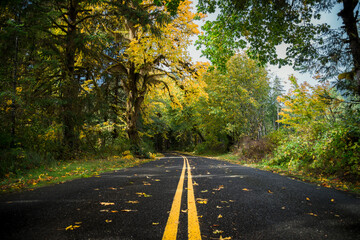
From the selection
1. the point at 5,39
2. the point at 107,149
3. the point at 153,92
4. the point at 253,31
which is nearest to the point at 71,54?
the point at 5,39

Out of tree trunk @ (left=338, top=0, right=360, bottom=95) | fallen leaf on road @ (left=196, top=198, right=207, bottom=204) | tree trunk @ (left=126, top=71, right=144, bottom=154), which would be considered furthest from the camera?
tree trunk @ (left=126, top=71, right=144, bottom=154)

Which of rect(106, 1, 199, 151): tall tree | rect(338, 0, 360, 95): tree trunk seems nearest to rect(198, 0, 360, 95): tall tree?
rect(338, 0, 360, 95): tree trunk

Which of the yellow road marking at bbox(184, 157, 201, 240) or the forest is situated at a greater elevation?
the forest

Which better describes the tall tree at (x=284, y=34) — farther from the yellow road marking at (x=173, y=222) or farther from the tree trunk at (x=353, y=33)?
the yellow road marking at (x=173, y=222)

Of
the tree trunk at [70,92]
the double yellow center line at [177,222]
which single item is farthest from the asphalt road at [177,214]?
the tree trunk at [70,92]

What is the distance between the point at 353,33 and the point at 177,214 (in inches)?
318

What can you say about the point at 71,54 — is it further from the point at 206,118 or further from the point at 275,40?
the point at 206,118

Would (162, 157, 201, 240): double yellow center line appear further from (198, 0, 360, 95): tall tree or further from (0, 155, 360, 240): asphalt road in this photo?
(198, 0, 360, 95): tall tree

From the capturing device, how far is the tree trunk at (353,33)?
644 cm

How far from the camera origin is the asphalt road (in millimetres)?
2453

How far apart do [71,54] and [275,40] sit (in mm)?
11223

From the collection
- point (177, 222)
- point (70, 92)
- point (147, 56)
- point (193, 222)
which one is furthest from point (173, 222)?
point (147, 56)

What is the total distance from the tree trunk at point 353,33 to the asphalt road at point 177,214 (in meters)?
4.43

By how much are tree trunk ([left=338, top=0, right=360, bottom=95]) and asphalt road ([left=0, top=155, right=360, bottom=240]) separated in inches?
174
